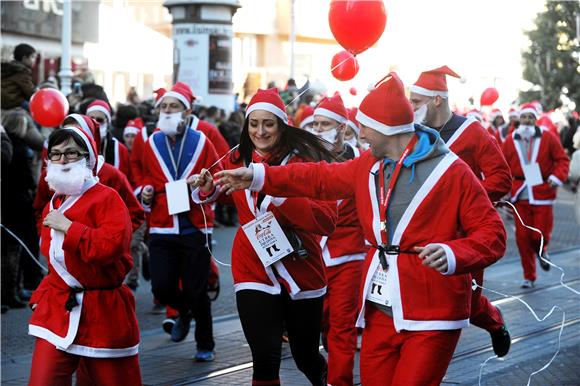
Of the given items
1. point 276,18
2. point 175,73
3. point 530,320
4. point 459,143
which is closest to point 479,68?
point 276,18

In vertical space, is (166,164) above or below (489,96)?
above

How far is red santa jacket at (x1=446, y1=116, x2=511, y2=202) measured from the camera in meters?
9.04

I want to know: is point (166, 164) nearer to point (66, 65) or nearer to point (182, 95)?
point (182, 95)

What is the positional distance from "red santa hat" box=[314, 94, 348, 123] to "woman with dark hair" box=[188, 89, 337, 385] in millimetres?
2323

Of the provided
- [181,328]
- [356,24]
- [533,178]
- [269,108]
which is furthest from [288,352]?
[533,178]

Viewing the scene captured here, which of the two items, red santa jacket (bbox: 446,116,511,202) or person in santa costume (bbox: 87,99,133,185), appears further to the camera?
person in santa costume (bbox: 87,99,133,185)

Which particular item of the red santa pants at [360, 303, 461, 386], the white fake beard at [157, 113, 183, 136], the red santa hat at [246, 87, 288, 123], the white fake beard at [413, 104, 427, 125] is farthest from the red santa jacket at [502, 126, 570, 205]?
the red santa pants at [360, 303, 461, 386]

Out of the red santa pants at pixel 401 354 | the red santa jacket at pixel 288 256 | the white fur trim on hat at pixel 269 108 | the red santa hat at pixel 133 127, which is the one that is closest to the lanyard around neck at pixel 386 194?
the red santa pants at pixel 401 354

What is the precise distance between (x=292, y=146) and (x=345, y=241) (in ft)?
5.53

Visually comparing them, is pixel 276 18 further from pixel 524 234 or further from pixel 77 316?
pixel 77 316

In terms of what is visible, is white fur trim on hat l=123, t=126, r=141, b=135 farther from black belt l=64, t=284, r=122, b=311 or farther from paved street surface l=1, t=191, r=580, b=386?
black belt l=64, t=284, r=122, b=311

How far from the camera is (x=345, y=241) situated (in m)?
9.12

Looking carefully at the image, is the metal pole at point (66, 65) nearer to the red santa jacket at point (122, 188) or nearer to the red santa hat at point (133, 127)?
the red santa hat at point (133, 127)

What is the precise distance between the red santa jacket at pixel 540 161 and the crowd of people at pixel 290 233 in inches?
171
